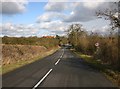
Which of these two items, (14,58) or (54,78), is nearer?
(54,78)

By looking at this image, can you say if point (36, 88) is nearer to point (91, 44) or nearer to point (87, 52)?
point (91, 44)

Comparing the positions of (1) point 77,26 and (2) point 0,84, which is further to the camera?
(1) point 77,26

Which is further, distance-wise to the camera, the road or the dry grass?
the dry grass

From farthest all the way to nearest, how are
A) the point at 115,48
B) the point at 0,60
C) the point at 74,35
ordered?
1. the point at 74,35
2. the point at 0,60
3. the point at 115,48

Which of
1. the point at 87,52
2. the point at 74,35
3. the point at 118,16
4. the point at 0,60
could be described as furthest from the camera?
the point at 74,35

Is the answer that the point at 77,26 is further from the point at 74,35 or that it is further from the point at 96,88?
the point at 96,88

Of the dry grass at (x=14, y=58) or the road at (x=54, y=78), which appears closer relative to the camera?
the road at (x=54, y=78)

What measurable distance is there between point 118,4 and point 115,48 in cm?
564

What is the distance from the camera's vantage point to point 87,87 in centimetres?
1370

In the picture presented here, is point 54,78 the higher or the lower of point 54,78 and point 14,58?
the higher

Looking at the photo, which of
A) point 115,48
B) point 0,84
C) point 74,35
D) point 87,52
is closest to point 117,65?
point 115,48

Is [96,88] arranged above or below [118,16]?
below

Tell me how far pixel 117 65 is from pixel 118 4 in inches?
275

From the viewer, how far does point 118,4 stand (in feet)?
71.4
